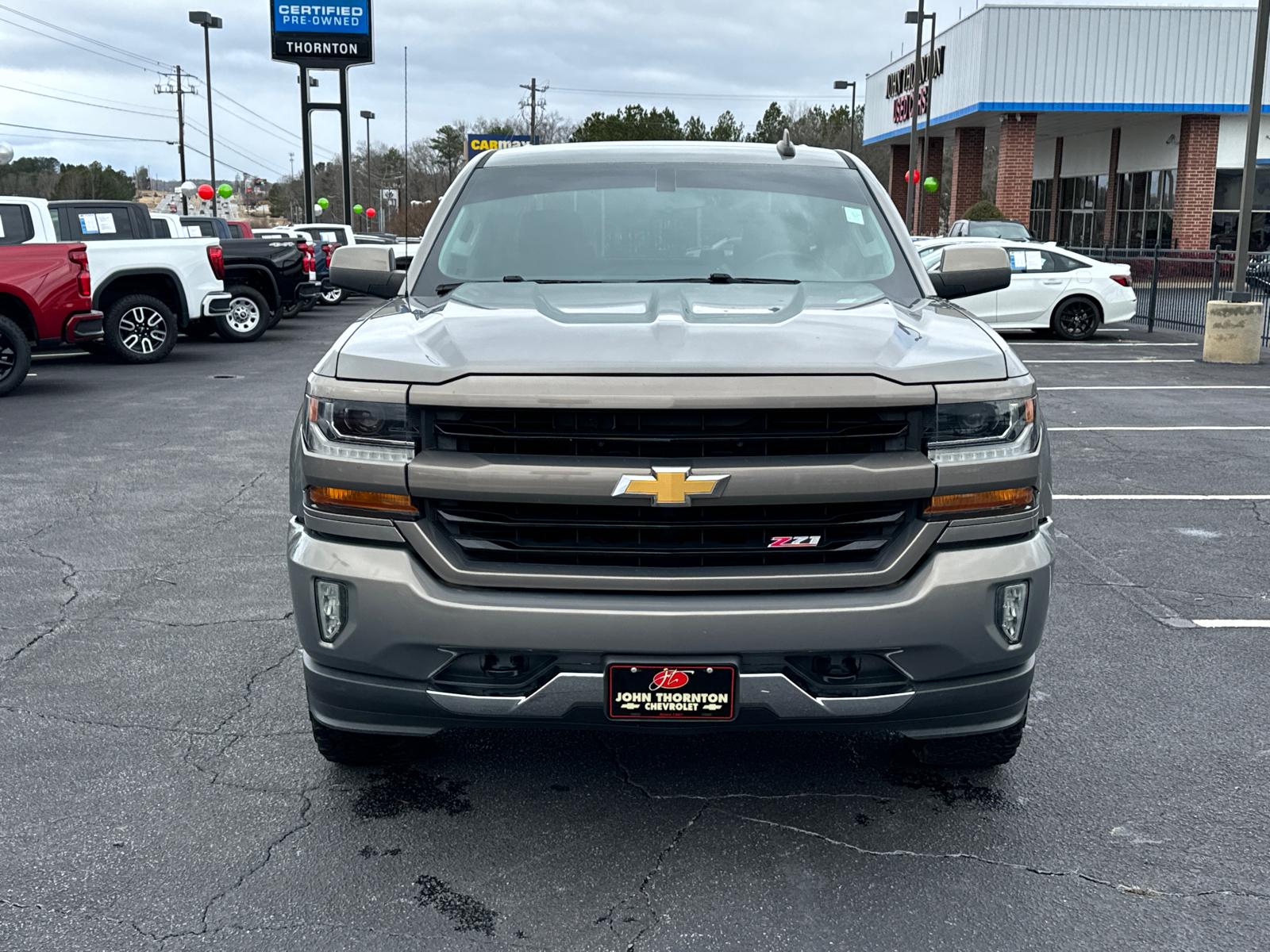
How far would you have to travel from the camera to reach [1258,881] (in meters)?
3.22

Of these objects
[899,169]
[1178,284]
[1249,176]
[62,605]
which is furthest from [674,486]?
[899,169]

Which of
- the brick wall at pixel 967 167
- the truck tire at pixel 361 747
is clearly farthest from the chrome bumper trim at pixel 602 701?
the brick wall at pixel 967 167

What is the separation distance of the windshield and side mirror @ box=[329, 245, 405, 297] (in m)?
0.29

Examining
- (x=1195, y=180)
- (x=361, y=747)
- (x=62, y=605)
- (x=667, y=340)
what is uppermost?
(x=1195, y=180)

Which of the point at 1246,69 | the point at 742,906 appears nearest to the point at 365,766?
the point at 742,906

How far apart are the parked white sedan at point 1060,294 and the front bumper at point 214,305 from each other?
9.98m

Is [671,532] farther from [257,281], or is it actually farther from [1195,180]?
[1195,180]

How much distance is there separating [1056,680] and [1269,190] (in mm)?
36310

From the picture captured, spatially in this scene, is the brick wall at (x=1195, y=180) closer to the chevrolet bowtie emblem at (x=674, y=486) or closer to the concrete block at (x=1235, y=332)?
the concrete block at (x=1235, y=332)

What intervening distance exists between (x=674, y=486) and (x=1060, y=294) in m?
17.4

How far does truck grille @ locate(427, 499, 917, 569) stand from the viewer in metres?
3.08

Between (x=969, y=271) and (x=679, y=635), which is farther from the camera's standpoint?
(x=969, y=271)

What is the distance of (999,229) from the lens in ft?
94.8

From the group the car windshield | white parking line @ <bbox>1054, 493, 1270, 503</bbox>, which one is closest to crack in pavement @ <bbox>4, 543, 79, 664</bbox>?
white parking line @ <bbox>1054, 493, 1270, 503</bbox>
